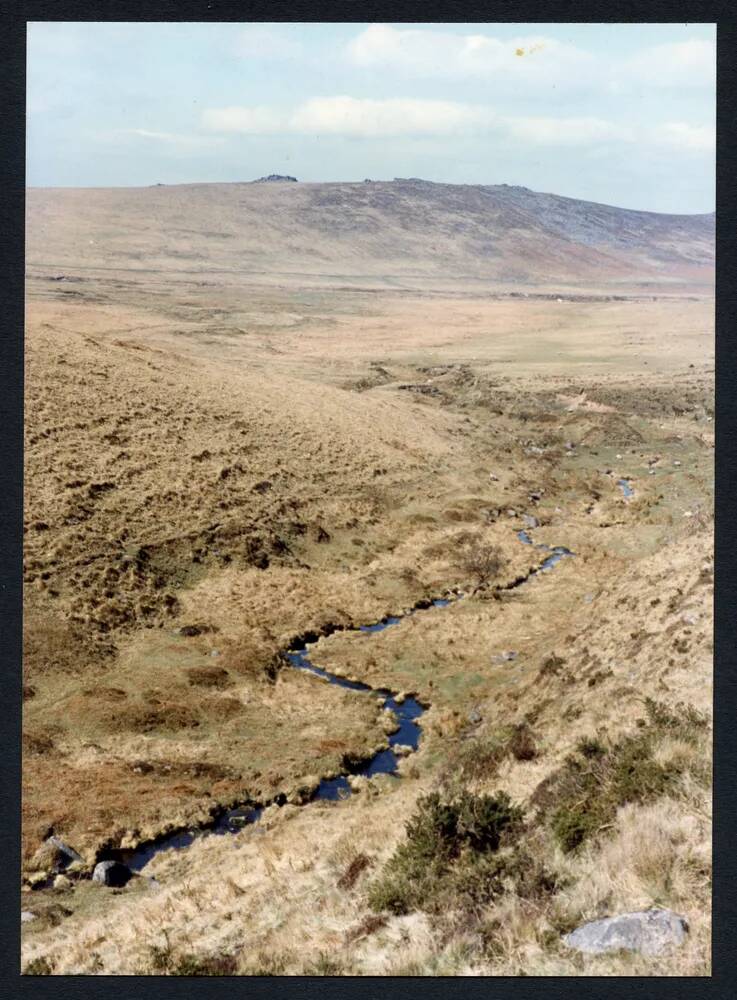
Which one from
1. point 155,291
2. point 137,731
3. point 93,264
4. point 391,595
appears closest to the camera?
point 137,731

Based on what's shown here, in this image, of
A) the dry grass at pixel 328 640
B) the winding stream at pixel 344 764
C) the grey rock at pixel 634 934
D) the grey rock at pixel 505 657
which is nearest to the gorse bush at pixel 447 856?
the dry grass at pixel 328 640

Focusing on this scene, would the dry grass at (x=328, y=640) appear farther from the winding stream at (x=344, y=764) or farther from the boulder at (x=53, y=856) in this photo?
the winding stream at (x=344, y=764)

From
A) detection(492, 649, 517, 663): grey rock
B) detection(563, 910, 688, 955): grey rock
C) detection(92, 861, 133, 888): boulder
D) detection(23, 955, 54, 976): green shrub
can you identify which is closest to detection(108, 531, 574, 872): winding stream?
detection(92, 861, 133, 888): boulder

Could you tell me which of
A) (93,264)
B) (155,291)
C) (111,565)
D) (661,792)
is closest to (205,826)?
(661,792)

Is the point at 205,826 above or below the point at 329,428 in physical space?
below

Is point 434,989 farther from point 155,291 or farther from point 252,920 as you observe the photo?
point 155,291

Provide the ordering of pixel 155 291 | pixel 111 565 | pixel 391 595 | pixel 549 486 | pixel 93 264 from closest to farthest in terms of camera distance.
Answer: pixel 111 565 < pixel 391 595 < pixel 549 486 < pixel 155 291 < pixel 93 264
